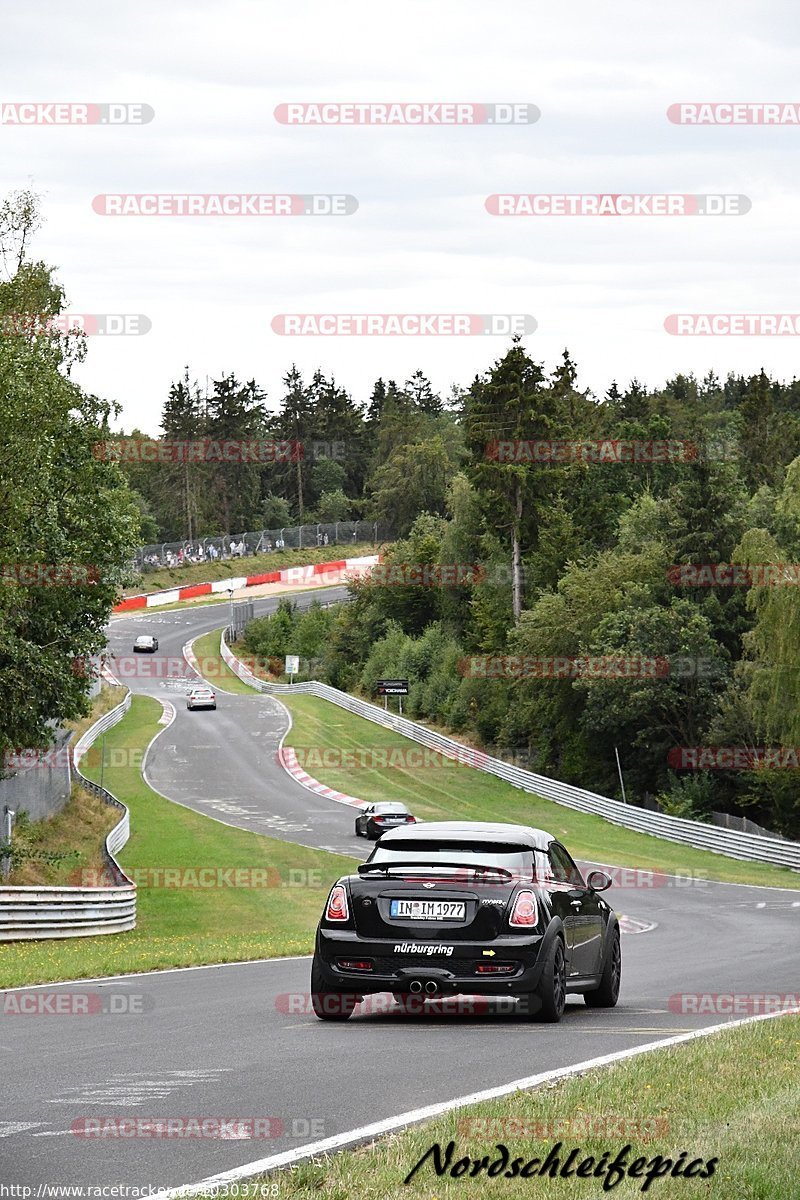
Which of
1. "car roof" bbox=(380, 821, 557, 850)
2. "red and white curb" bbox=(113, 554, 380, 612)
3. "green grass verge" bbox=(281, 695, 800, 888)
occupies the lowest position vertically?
"green grass verge" bbox=(281, 695, 800, 888)

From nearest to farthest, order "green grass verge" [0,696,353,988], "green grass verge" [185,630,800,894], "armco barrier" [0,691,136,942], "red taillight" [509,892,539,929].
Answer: "red taillight" [509,892,539,929] → "green grass verge" [0,696,353,988] → "armco barrier" [0,691,136,942] → "green grass verge" [185,630,800,894]

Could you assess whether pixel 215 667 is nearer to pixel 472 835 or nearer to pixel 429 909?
pixel 472 835

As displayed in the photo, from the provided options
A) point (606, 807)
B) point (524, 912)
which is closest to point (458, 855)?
point (524, 912)

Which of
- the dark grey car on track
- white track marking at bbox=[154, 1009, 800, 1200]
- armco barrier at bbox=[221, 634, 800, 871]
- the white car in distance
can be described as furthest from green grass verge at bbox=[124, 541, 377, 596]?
white track marking at bbox=[154, 1009, 800, 1200]

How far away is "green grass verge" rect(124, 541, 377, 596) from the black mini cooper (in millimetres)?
115247

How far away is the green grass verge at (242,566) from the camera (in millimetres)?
129000

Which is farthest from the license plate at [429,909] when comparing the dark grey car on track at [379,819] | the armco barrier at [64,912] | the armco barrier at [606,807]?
the armco barrier at [606,807]

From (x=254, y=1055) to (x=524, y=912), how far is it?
2650mm

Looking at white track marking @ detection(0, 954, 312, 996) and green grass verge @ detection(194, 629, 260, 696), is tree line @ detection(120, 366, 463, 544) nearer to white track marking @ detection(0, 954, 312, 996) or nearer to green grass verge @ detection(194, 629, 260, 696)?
green grass verge @ detection(194, 629, 260, 696)

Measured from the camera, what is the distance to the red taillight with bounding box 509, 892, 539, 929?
11008mm

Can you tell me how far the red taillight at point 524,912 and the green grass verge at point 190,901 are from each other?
622 centimetres

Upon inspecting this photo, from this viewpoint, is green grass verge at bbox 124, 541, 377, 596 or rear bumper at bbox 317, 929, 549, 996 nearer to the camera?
rear bumper at bbox 317, 929, 549, 996

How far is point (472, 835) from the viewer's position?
1173cm

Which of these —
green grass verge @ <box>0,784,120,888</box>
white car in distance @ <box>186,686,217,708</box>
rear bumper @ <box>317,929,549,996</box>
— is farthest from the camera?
white car in distance @ <box>186,686,217,708</box>
